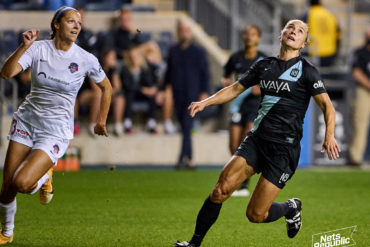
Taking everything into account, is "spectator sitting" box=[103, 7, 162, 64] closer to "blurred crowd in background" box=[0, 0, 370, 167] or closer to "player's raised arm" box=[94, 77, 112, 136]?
"blurred crowd in background" box=[0, 0, 370, 167]

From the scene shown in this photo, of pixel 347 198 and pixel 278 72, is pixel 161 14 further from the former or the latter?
pixel 278 72

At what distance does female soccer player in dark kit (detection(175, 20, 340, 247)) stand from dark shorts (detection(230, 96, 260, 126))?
15.2 ft

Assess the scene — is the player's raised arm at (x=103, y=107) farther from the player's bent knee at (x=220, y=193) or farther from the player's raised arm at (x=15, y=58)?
the player's bent knee at (x=220, y=193)

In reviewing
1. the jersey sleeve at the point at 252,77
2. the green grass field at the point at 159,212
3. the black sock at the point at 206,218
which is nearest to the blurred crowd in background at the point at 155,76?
the green grass field at the point at 159,212

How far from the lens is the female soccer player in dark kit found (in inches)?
292

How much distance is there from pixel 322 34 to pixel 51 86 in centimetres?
1207

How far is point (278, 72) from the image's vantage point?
7480 millimetres

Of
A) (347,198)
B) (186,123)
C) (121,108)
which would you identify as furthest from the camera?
(121,108)

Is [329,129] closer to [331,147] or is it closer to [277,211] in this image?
[331,147]

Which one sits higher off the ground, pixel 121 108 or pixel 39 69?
pixel 39 69

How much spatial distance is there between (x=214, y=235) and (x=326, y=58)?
11698mm

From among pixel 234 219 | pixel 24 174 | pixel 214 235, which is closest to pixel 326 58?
pixel 234 219

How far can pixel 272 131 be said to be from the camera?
7531 mm

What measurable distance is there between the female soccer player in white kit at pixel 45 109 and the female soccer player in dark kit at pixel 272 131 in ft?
4.14
